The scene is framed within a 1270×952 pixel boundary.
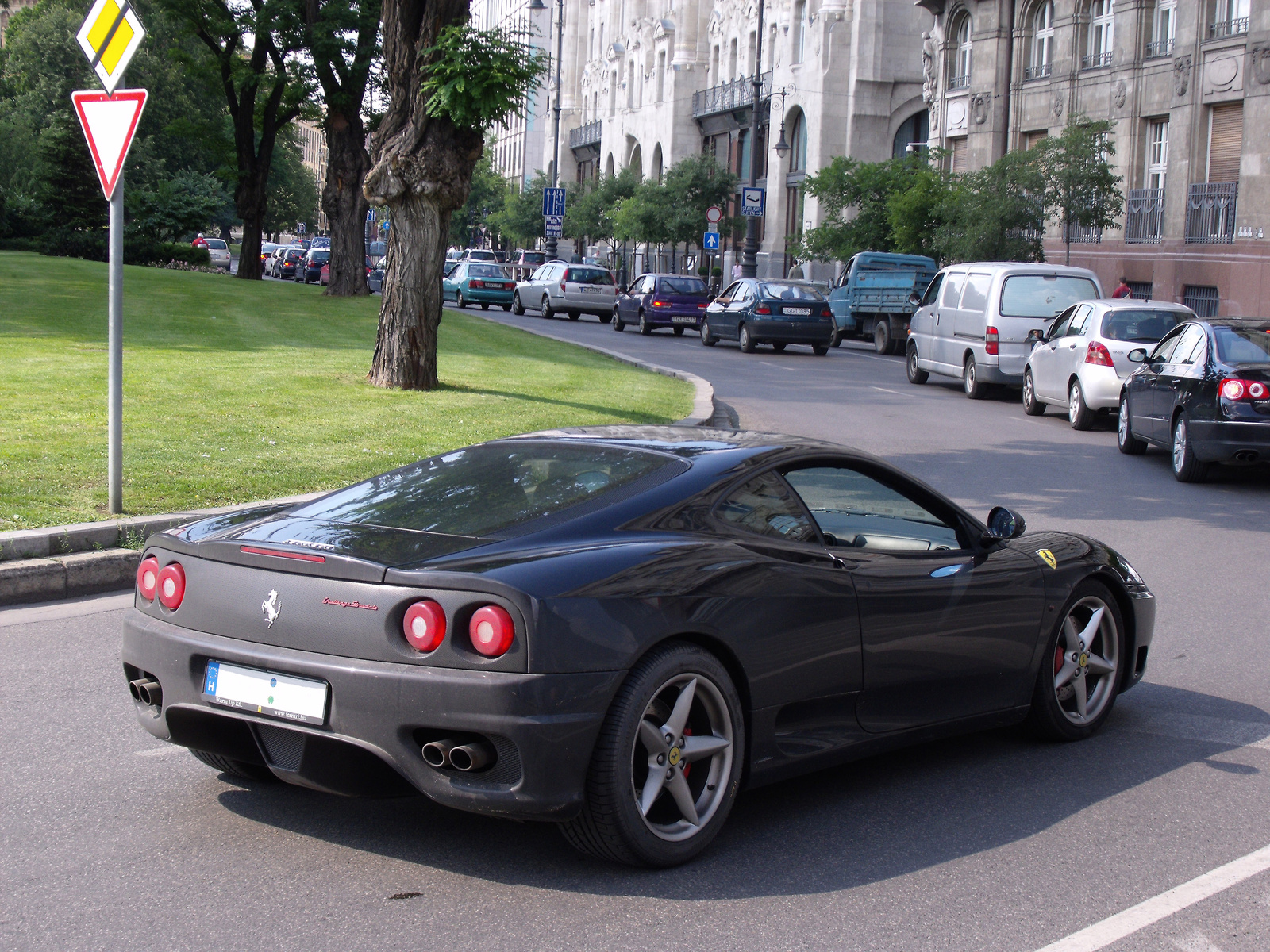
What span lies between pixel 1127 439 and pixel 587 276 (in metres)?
28.1

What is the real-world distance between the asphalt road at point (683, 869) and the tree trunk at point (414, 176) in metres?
9.31

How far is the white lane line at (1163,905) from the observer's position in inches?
145

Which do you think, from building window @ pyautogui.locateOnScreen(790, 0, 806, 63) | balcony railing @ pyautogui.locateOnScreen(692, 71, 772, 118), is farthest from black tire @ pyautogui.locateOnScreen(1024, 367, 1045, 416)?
balcony railing @ pyautogui.locateOnScreen(692, 71, 772, 118)

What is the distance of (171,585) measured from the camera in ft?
14.1

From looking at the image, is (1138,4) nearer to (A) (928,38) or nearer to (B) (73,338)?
(A) (928,38)

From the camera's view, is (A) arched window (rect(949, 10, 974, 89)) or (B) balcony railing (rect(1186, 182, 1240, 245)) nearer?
(B) balcony railing (rect(1186, 182, 1240, 245))

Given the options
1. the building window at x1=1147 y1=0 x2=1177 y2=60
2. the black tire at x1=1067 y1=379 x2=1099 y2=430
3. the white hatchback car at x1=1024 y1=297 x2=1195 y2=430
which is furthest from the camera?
the building window at x1=1147 y1=0 x2=1177 y2=60

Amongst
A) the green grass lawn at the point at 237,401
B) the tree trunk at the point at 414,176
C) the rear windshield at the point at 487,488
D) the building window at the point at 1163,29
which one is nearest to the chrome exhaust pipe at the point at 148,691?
the rear windshield at the point at 487,488

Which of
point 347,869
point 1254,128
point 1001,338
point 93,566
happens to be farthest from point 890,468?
point 1254,128

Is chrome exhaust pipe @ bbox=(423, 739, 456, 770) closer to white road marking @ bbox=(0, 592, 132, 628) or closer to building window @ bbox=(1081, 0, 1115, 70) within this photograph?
white road marking @ bbox=(0, 592, 132, 628)

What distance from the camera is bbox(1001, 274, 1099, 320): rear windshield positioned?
2097cm

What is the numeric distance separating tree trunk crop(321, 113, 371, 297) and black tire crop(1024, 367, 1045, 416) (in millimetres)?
20094

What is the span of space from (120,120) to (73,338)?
39.7ft

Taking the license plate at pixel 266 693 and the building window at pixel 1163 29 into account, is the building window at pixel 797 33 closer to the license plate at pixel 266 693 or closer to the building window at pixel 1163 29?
the building window at pixel 1163 29
